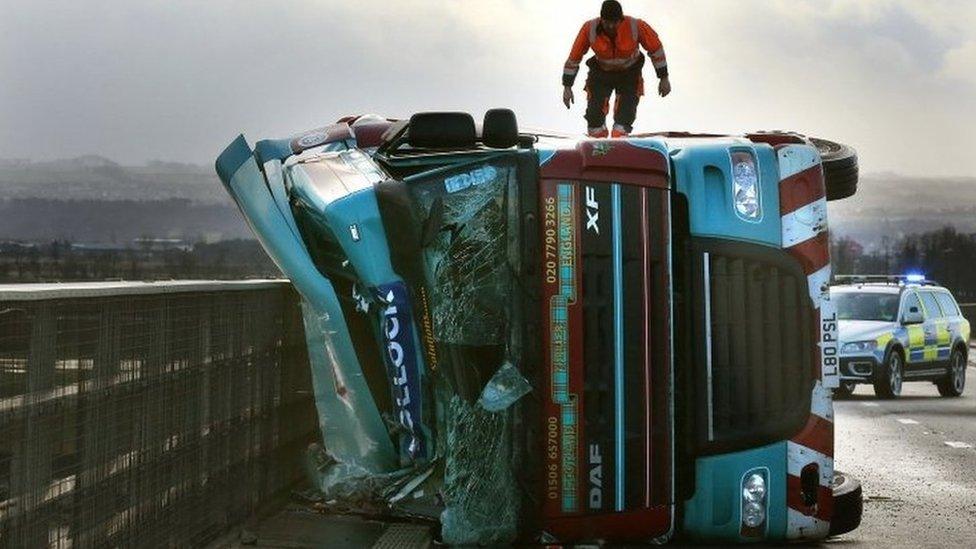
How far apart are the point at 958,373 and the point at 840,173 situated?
17527mm

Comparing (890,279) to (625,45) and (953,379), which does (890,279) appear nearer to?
(953,379)

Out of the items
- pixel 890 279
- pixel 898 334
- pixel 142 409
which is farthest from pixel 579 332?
pixel 890 279

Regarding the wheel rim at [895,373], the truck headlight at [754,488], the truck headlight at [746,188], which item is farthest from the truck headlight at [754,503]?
the wheel rim at [895,373]

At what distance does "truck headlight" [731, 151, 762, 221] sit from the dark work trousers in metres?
4.31

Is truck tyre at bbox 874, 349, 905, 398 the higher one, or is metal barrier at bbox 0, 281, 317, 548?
metal barrier at bbox 0, 281, 317, 548

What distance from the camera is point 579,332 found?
6715 mm

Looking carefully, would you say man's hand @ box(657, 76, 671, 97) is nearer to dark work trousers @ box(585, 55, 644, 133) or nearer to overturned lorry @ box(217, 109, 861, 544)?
dark work trousers @ box(585, 55, 644, 133)

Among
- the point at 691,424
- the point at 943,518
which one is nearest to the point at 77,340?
the point at 691,424

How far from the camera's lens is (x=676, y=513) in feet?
22.8

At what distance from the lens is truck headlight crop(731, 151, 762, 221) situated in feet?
23.1

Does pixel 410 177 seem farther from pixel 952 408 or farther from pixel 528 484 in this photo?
pixel 952 408

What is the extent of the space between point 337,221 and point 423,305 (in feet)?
1.87

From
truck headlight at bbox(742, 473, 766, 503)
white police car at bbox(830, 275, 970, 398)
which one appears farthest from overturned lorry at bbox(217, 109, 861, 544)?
white police car at bbox(830, 275, 970, 398)

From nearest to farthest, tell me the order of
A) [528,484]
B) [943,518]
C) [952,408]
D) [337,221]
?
1. [528,484]
2. [337,221]
3. [943,518]
4. [952,408]
